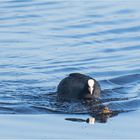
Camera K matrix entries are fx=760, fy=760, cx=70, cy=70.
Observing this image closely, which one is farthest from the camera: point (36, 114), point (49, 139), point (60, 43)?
point (60, 43)

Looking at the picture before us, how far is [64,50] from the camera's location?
16641mm

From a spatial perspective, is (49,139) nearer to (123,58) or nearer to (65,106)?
(65,106)

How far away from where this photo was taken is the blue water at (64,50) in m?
13.5

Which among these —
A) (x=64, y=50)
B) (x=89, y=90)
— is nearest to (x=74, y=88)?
(x=89, y=90)

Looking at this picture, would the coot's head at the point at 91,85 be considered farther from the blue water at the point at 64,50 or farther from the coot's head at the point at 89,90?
the blue water at the point at 64,50

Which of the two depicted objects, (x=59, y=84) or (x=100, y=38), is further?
(x=100, y=38)

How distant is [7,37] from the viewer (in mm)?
17781

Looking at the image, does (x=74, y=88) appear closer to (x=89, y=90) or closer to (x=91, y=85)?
(x=89, y=90)

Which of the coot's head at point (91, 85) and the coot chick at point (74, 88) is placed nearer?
the coot's head at point (91, 85)

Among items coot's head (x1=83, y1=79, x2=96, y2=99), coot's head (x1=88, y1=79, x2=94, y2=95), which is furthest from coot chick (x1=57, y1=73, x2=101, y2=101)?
coot's head (x1=88, y1=79, x2=94, y2=95)

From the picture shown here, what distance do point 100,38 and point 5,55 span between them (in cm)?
270

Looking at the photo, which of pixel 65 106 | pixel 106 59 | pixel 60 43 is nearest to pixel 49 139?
pixel 65 106

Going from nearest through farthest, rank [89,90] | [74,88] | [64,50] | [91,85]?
[91,85]
[89,90]
[74,88]
[64,50]

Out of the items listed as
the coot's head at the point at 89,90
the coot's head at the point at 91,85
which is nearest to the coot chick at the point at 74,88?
the coot's head at the point at 89,90
